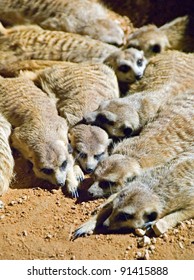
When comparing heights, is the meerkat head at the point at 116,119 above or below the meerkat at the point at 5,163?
above

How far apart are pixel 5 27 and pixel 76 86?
111 cm

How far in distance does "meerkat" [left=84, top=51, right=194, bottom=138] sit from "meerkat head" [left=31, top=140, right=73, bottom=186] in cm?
37

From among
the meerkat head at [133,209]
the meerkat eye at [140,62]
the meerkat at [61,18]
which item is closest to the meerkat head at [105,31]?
the meerkat at [61,18]

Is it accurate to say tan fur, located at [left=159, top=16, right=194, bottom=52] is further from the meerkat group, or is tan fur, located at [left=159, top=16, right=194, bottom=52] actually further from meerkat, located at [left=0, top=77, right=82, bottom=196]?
meerkat, located at [left=0, top=77, right=82, bottom=196]

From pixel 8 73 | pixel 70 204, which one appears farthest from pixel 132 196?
pixel 8 73

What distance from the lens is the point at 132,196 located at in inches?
140

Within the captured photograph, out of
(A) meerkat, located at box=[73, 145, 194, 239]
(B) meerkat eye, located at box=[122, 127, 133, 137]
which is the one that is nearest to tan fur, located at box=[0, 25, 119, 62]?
(B) meerkat eye, located at box=[122, 127, 133, 137]

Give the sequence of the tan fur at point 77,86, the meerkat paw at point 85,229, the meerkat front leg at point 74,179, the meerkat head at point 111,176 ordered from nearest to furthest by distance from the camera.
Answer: the meerkat paw at point 85,229, the meerkat head at point 111,176, the meerkat front leg at point 74,179, the tan fur at point 77,86

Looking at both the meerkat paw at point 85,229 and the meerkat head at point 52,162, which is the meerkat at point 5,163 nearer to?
the meerkat head at point 52,162

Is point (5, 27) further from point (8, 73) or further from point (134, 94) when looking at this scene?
point (134, 94)

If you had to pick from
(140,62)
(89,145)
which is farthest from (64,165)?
(140,62)

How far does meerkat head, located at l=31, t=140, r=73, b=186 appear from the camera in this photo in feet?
13.0

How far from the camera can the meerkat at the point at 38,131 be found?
398 cm

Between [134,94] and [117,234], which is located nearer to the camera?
[117,234]
